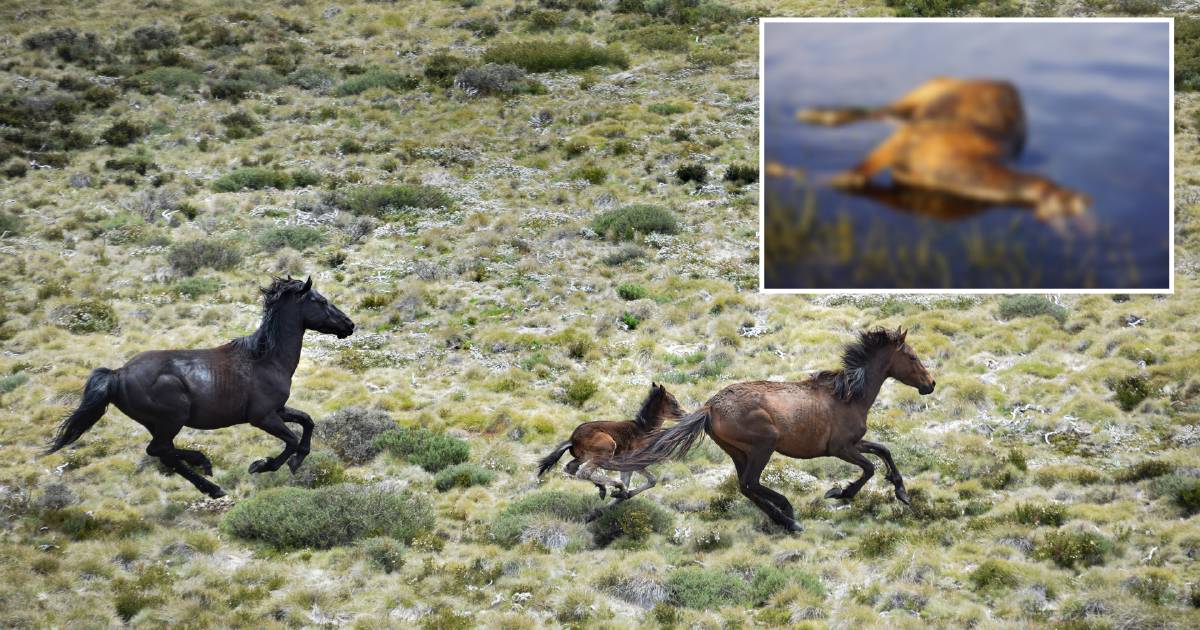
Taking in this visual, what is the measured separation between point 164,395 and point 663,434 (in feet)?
21.2

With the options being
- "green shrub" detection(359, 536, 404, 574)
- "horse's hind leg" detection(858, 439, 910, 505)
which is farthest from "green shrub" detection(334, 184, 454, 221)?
"horse's hind leg" detection(858, 439, 910, 505)

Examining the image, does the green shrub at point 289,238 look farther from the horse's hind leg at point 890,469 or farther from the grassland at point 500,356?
the horse's hind leg at point 890,469

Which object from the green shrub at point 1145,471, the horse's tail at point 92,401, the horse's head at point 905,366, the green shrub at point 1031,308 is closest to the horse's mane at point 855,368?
the horse's head at point 905,366

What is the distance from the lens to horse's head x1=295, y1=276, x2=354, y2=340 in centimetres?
1478

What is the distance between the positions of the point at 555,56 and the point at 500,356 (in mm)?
20136

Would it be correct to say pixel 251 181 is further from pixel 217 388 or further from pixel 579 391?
pixel 217 388

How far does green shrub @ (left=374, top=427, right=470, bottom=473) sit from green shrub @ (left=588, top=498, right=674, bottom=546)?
3.33 m

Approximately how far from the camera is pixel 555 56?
125ft

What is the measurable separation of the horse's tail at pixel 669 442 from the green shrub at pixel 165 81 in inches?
1143

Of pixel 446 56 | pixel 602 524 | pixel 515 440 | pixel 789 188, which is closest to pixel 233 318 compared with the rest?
pixel 515 440

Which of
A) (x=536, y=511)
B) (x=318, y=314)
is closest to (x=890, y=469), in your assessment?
(x=536, y=511)

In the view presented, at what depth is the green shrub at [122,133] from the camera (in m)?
32.1

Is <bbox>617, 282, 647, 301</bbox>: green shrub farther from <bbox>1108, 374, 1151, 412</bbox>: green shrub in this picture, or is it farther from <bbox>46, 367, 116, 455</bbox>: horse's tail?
<bbox>46, 367, 116, 455</bbox>: horse's tail

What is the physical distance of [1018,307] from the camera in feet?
69.3
